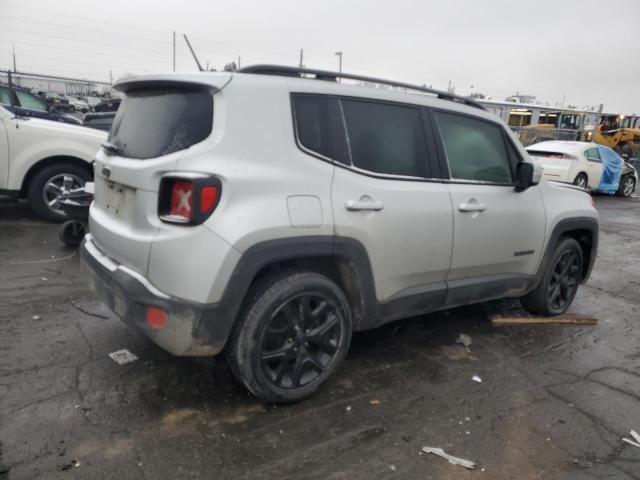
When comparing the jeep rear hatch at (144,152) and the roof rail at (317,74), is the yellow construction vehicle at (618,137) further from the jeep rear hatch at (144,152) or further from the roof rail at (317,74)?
the jeep rear hatch at (144,152)

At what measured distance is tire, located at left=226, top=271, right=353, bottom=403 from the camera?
2809mm

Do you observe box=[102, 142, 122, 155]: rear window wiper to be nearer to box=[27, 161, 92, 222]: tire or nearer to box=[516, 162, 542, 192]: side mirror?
box=[516, 162, 542, 192]: side mirror

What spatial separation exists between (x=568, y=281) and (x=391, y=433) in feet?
9.57

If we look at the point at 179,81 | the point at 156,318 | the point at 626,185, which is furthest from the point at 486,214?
the point at 626,185

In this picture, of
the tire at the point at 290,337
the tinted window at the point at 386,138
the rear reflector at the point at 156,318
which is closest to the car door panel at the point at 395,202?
the tinted window at the point at 386,138

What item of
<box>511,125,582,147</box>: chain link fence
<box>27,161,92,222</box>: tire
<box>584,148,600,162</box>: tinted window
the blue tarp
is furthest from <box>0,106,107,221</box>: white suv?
<box>511,125,582,147</box>: chain link fence

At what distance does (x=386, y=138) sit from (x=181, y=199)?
1.41 meters

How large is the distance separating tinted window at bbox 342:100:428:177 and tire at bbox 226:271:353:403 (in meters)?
0.83

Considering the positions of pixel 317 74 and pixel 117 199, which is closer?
pixel 117 199

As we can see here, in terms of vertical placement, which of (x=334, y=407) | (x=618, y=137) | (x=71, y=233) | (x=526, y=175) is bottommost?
(x=334, y=407)

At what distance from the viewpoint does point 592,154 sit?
49.7ft

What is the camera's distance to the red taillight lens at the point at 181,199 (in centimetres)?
258

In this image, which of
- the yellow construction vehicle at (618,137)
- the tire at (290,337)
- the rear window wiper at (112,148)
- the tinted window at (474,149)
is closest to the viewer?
the tire at (290,337)

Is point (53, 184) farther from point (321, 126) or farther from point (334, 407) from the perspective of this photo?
point (334, 407)
